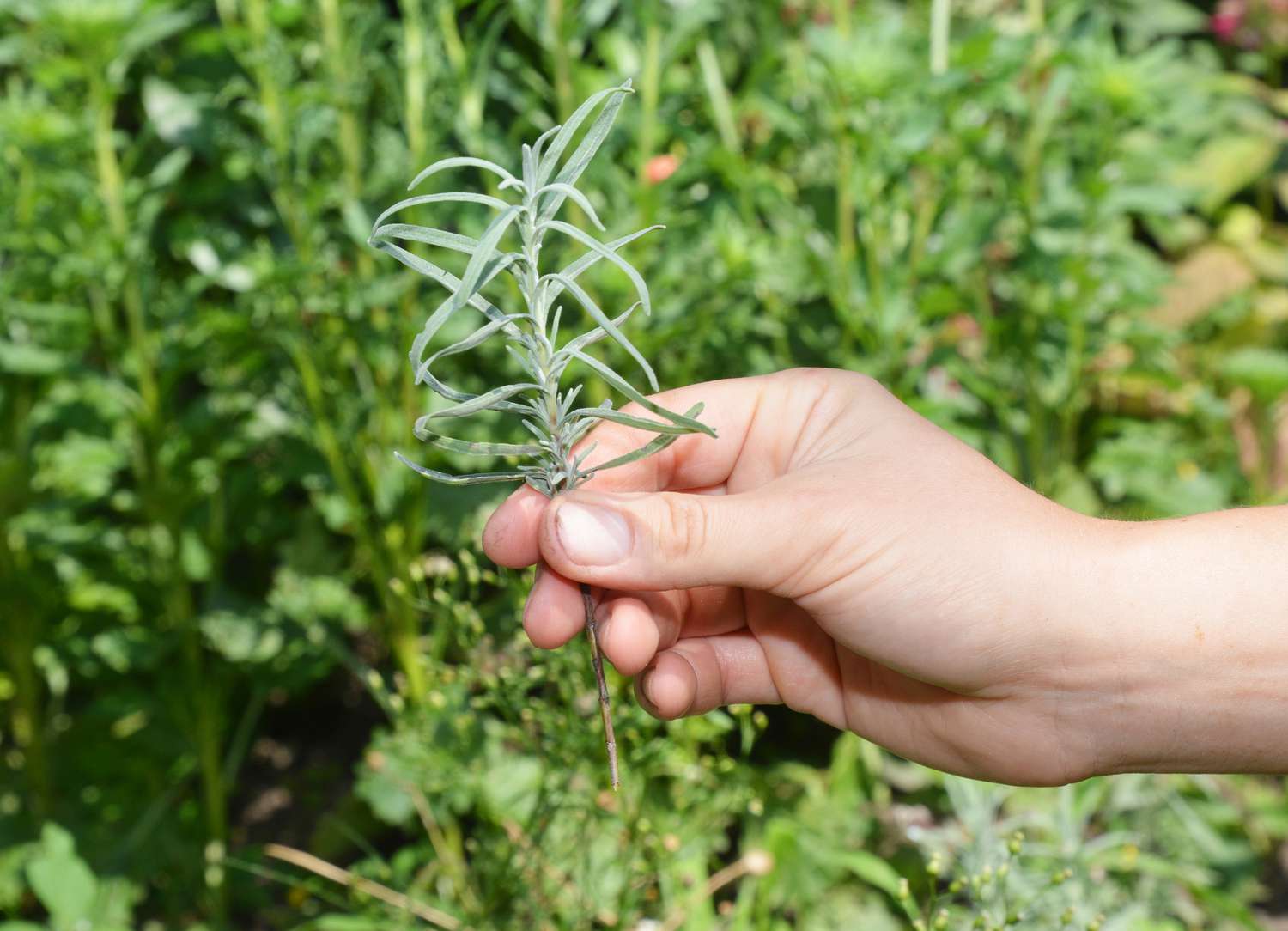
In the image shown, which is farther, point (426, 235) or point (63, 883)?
point (63, 883)

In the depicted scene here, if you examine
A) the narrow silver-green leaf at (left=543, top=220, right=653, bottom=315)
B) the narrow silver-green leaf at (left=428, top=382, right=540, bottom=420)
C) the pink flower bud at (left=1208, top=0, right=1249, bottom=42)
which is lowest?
the pink flower bud at (left=1208, top=0, right=1249, bottom=42)

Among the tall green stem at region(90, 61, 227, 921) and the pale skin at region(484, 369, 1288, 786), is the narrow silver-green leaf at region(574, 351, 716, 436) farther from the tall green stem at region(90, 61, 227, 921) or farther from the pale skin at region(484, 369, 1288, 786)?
the tall green stem at region(90, 61, 227, 921)

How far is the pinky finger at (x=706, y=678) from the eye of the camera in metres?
1.15

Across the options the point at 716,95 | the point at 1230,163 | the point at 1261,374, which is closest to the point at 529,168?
the point at 716,95

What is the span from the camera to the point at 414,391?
2.00 meters

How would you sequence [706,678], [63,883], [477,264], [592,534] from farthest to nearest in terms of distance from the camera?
1. [63,883]
2. [706,678]
3. [592,534]
4. [477,264]

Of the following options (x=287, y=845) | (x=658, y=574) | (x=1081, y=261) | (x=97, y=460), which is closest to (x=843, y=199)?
(x=1081, y=261)

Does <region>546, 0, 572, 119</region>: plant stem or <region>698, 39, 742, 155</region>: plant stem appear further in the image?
<region>698, 39, 742, 155</region>: plant stem

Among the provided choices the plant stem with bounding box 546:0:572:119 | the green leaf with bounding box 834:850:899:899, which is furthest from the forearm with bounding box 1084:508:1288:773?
the plant stem with bounding box 546:0:572:119

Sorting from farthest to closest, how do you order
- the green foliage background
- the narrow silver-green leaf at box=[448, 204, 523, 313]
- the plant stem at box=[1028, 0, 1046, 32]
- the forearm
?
the plant stem at box=[1028, 0, 1046, 32]
the green foliage background
the forearm
the narrow silver-green leaf at box=[448, 204, 523, 313]

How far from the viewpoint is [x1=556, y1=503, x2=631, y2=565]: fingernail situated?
3.22 ft

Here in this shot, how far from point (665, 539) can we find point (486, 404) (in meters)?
0.23

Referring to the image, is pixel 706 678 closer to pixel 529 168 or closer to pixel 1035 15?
pixel 529 168

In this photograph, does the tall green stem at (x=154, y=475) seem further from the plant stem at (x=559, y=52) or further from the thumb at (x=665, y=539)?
the thumb at (x=665, y=539)
